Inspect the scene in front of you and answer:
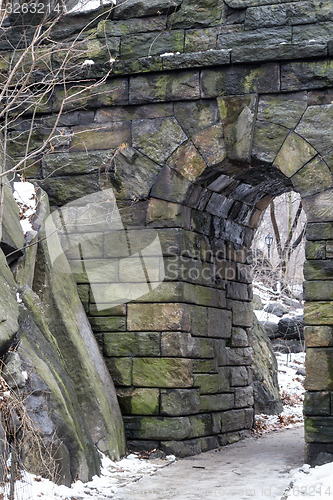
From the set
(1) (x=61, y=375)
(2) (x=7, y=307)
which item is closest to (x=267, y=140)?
(1) (x=61, y=375)

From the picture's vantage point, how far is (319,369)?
627cm

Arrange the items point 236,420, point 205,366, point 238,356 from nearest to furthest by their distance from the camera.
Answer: point 205,366 < point 236,420 < point 238,356

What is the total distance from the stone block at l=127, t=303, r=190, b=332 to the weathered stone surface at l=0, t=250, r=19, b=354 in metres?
1.62

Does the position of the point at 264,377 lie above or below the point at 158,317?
below

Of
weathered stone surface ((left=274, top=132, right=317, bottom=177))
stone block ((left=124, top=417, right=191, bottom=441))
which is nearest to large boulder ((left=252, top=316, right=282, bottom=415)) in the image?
stone block ((left=124, top=417, right=191, bottom=441))

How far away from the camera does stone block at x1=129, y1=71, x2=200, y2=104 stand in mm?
6965

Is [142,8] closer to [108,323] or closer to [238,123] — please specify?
[238,123]

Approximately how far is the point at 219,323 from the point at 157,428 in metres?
1.56

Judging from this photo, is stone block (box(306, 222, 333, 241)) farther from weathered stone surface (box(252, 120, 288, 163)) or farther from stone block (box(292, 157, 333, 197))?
weathered stone surface (box(252, 120, 288, 163))

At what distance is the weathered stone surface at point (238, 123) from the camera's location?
677 cm

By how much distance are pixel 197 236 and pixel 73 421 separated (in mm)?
2662

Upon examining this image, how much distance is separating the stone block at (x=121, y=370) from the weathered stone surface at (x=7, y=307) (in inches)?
67.3

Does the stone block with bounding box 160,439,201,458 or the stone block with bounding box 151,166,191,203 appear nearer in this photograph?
the stone block with bounding box 160,439,201,458

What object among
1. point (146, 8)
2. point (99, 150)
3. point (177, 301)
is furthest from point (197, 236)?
point (146, 8)
